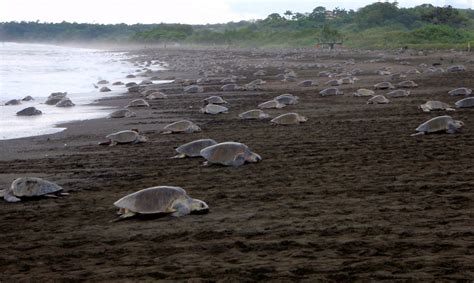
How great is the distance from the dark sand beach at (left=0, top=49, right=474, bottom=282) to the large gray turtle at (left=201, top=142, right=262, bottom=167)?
0.18 meters

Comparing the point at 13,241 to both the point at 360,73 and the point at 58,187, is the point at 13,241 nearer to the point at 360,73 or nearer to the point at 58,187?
the point at 58,187

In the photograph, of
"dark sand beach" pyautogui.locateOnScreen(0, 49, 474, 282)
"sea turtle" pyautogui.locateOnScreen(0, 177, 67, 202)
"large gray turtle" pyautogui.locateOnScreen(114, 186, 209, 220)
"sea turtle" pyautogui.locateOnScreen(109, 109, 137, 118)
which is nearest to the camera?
"dark sand beach" pyautogui.locateOnScreen(0, 49, 474, 282)

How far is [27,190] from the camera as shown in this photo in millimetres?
7043

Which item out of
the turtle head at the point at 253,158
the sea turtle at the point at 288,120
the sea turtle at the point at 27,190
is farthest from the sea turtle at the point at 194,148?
the sea turtle at the point at 288,120

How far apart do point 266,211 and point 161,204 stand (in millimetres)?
1110

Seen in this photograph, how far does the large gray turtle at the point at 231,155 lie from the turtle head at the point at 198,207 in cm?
224

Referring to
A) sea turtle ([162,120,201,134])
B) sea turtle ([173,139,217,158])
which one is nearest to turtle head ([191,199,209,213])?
sea turtle ([173,139,217,158])

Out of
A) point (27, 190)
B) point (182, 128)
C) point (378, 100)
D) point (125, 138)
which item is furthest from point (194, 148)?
point (378, 100)

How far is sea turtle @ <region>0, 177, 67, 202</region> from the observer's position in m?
7.04

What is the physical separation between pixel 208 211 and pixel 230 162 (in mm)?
2339

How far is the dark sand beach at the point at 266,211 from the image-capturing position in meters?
4.44

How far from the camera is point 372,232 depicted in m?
5.07

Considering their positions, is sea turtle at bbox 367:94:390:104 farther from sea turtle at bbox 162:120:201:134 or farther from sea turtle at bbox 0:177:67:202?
sea turtle at bbox 0:177:67:202

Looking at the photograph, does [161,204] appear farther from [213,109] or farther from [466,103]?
[466,103]
